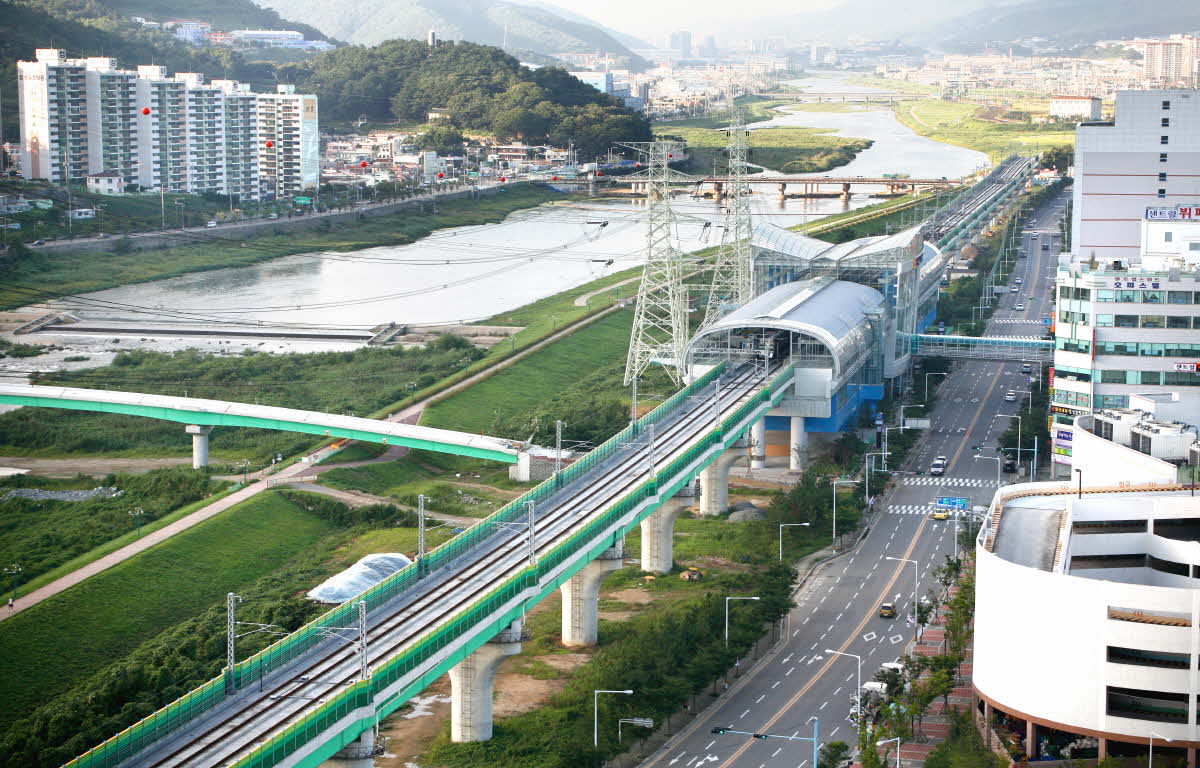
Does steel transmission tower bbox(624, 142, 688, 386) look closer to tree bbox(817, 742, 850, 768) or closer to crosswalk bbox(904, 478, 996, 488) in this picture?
crosswalk bbox(904, 478, 996, 488)

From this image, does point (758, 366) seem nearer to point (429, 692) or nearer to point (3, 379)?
point (429, 692)

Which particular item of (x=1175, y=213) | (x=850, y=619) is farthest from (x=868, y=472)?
(x=1175, y=213)

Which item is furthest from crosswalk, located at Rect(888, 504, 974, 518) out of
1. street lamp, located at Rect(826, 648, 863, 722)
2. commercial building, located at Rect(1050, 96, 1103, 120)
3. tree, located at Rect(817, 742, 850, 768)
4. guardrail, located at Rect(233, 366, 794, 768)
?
commercial building, located at Rect(1050, 96, 1103, 120)

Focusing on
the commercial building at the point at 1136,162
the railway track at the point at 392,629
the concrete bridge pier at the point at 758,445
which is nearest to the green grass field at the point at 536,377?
the concrete bridge pier at the point at 758,445

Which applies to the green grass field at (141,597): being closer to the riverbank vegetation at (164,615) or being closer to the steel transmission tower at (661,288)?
the riverbank vegetation at (164,615)

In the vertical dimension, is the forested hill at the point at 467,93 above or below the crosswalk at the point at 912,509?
above

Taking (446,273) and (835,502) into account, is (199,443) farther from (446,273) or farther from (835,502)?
(446,273)
